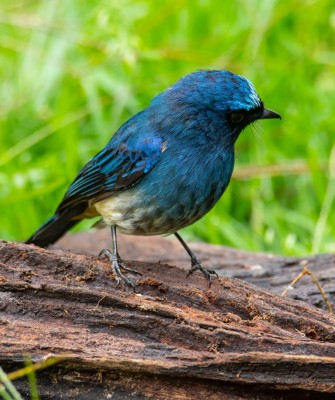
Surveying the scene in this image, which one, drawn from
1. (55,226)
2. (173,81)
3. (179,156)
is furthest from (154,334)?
(173,81)

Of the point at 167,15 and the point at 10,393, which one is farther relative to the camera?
the point at 167,15

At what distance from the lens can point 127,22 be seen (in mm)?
7117

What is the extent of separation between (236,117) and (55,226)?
4.56 feet

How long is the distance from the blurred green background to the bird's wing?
1.47m

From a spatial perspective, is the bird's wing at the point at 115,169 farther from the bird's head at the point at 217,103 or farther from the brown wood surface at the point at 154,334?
the brown wood surface at the point at 154,334

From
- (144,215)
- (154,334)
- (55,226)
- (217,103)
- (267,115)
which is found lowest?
(55,226)

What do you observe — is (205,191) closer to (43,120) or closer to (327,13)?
(43,120)

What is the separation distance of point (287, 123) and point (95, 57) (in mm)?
1722

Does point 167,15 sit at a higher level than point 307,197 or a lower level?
higher

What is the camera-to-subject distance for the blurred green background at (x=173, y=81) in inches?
262

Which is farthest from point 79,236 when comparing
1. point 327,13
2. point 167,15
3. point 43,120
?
point 327,13

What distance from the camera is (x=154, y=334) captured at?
349 cm

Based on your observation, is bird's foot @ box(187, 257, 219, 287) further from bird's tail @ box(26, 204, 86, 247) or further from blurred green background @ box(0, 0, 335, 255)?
blurred green background @ box(0, 0, 335, 255)

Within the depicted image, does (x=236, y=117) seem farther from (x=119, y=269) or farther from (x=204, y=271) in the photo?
(x=119, y=269)
